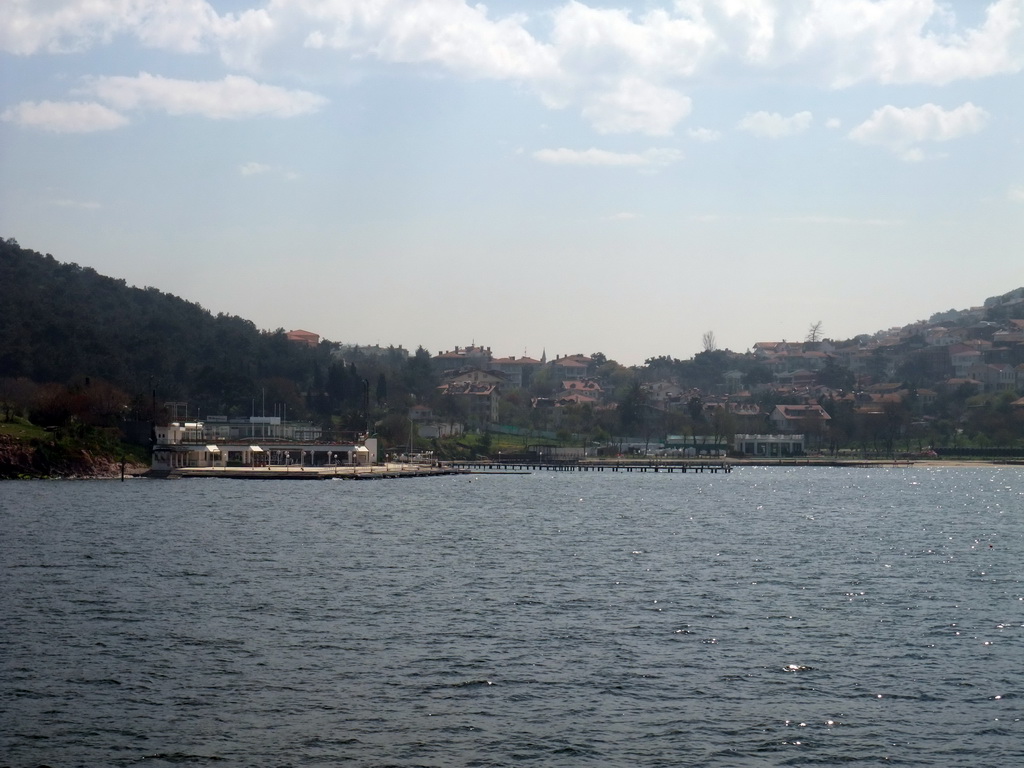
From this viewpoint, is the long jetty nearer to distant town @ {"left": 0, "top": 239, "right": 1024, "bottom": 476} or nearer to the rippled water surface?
distant town @ {"left": 0, "top": 239, "right": 1024, "bottom": 476}

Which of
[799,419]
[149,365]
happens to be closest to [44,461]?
[149,365]

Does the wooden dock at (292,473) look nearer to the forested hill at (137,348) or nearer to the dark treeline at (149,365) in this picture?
the dark treeline at (149,365)

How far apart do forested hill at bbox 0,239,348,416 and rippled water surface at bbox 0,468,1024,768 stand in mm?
75214

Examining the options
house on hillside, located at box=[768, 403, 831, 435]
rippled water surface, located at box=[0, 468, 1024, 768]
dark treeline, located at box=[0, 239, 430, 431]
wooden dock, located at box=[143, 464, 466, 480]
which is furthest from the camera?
house on hillside, located at box=[768, 403, 831, 435]

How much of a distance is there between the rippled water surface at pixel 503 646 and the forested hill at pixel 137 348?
2961 inches

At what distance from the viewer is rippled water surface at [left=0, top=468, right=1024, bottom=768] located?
20.3 m

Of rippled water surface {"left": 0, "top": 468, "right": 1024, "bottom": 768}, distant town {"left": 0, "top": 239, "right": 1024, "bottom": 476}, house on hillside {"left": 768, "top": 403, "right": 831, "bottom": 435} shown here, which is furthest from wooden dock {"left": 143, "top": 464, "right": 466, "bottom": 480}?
house on hillside {"left": 768, "top": 403, "right": 831, "bottom": 435}

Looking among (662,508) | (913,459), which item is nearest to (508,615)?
(662,508)

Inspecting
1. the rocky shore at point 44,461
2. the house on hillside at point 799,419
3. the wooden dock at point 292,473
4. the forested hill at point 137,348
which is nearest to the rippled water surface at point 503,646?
the rocky shore at point 44,461

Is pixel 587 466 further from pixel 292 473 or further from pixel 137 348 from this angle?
pixel 137 348

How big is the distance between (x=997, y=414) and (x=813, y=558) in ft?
451

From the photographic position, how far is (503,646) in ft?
90.2

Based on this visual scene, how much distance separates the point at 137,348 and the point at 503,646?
12556cm

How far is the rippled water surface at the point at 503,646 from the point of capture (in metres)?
Result: 20.3
